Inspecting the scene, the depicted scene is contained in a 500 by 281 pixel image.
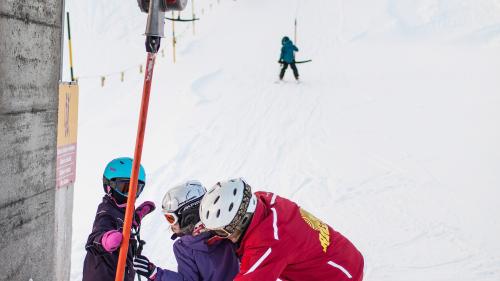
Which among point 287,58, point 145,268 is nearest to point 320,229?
point 145,268

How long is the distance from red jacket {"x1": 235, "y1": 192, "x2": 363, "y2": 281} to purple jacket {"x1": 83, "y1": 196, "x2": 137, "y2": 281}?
1.04 metres

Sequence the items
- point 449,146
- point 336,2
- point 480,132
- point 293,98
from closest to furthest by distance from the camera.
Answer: point 449,146 < point 480,132 < point 293,98 < point 336,2

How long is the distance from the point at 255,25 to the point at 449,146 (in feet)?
61.9

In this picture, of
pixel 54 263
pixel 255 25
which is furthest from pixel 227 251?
pixel 255 25

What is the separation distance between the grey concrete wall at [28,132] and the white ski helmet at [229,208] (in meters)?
0.87

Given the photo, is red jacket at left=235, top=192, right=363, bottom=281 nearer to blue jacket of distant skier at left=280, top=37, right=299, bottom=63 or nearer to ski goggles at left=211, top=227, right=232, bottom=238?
ski goggles at left=211, top=227, right=232, bottom=238

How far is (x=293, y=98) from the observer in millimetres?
13477

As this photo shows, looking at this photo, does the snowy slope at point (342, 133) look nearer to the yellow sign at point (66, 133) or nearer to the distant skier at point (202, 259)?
the yellow sign at point (66, 133)

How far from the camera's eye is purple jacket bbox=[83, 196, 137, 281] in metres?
3.46

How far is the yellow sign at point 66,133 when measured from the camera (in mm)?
3039

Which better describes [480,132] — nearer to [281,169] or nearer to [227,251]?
[281,169]

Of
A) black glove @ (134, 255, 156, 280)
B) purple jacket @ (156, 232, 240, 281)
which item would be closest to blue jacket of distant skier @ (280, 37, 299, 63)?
black glove @ (134, 255, 156, 280)

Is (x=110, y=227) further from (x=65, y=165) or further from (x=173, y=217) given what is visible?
(x=65, y=165)

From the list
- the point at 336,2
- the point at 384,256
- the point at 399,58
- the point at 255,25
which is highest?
the point at 336,2
